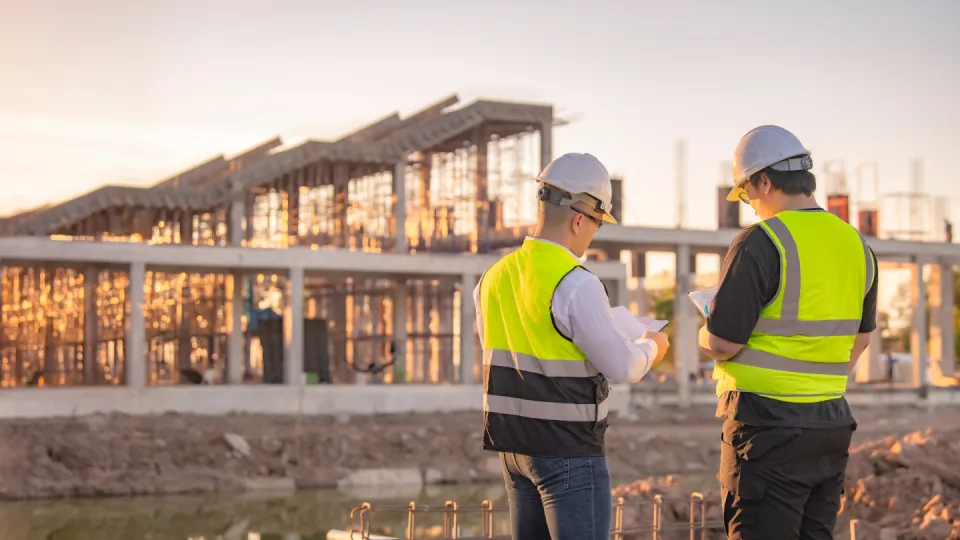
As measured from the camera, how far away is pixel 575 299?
3.80 metres

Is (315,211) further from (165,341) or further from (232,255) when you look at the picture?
(232,255)

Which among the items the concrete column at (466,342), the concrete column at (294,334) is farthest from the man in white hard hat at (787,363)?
the concrete column at (466,342)

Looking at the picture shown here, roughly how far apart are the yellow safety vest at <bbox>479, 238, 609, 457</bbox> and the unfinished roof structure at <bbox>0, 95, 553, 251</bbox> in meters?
37.0

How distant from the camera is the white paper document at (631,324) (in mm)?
3908

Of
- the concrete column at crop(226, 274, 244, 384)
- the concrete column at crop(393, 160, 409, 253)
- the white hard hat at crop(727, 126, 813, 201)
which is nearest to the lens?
the white hard hat at crop(727, 126, 813, 201)

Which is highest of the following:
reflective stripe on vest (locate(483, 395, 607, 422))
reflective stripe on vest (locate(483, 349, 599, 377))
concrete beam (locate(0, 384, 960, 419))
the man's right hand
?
the man's right hand

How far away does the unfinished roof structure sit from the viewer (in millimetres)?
40594

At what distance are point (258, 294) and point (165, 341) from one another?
3.75 m

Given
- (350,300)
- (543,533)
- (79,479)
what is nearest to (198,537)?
(79,479)

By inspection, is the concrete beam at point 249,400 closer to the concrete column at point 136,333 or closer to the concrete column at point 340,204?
the concrete column at point 136,333

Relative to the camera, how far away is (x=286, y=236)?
44.3 m

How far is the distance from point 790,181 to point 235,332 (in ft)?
116

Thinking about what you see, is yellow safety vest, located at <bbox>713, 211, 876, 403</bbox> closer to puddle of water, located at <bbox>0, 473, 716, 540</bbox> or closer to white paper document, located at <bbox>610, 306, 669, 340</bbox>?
white paper document, located at <bbox>610, 306, 669, 340</bbox>

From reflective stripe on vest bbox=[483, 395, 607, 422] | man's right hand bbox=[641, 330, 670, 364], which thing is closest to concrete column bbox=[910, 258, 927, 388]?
man's right hand bbox=[641, 330, 670, 364]
